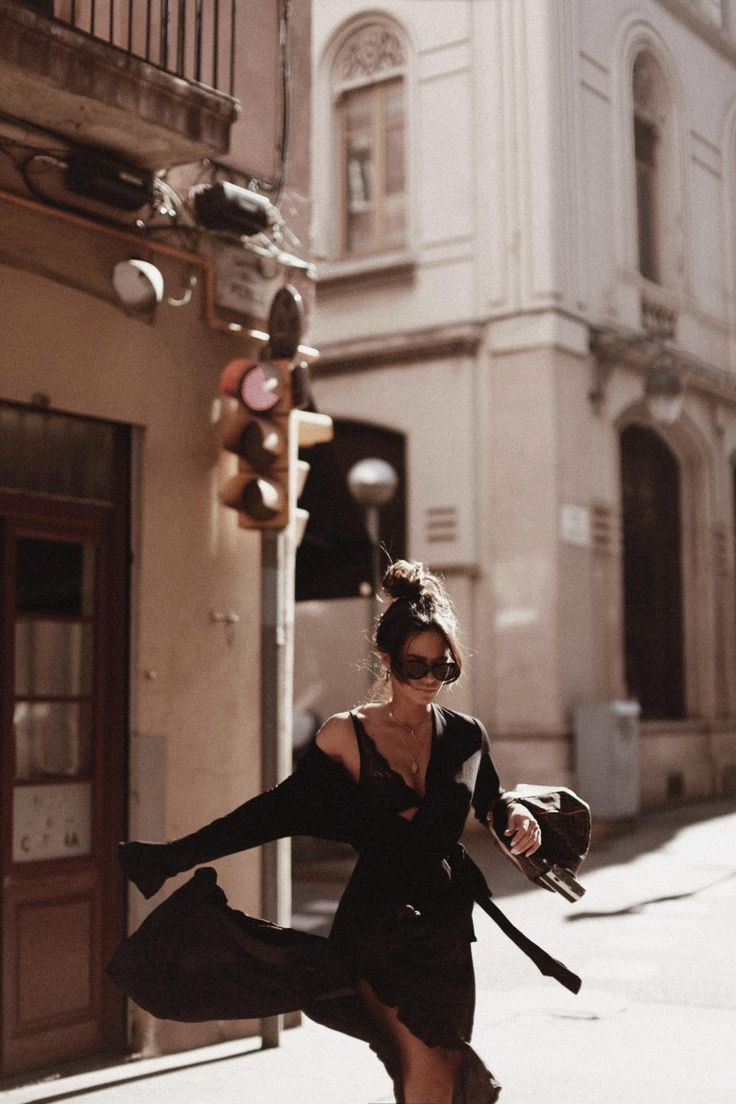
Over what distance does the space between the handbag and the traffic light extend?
318cm

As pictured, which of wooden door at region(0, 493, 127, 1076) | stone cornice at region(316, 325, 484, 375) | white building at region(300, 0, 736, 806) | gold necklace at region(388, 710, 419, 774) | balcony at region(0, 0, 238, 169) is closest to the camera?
gold necklace at region(388, 710, 419, 774)

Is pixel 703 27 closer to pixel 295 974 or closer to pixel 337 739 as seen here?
pixel 337 739

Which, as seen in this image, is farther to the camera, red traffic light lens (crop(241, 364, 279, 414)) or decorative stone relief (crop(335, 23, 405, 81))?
decorative stone relief (crop(335, 23, 405, 81))

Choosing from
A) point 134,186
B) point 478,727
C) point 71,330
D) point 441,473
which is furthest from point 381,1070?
point 441,473

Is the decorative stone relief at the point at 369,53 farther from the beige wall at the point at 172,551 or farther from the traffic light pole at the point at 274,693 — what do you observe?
the traffic light pole at the point at 274,693

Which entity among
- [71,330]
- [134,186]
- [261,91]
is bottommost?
[71,330]

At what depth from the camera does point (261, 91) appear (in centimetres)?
845

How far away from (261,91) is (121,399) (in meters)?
2.27

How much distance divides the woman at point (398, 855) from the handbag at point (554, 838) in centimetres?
6

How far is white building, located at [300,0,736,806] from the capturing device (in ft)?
54.3

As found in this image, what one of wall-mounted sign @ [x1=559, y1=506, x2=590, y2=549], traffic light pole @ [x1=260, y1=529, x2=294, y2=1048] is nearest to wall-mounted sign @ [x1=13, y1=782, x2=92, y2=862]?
traffic light pole @ [x1=260, y1=529, x2=294, y2=1048]

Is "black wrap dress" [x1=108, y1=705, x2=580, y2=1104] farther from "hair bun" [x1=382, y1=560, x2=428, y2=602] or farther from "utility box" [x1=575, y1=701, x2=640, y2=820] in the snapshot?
"utility box" [x1=575, y1=701, x2=640, y2=820]

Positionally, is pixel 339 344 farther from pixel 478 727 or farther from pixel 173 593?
pixel 478 727

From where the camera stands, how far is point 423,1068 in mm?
4004
